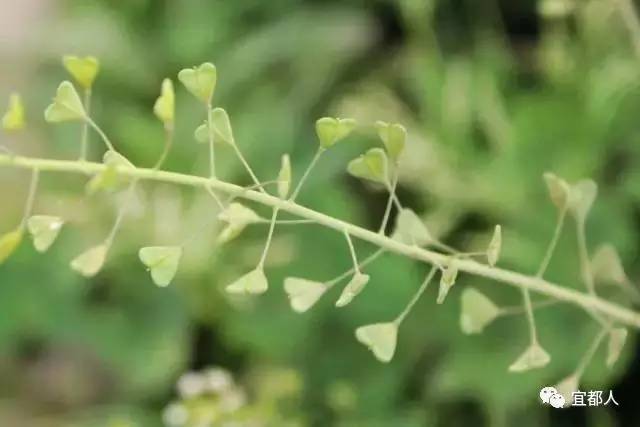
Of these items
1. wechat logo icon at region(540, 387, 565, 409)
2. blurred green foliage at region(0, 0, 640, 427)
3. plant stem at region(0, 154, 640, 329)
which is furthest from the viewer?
blurred green foliage at region(0, 0, 640, 427)

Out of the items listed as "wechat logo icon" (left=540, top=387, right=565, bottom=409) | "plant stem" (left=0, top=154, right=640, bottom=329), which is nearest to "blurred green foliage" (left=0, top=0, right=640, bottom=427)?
"wechat logo icon" (left=540, top=387, right=565, bottom=409)

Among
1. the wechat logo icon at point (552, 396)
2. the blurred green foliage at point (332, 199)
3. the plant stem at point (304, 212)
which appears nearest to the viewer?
the plant stem at point (304, 212)

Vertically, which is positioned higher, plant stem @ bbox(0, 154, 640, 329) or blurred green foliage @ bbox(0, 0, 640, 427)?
plant stem @ bbox(0, 154, 640, 329)

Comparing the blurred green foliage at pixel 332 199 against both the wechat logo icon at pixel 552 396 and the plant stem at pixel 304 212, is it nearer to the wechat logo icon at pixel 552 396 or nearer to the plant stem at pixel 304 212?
the wechat logo icon at pixel 552 396

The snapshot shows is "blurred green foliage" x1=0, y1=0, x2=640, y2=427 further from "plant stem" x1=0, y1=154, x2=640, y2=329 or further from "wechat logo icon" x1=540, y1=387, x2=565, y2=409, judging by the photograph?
"plant stem" x1=0, y1=154, x2=640, y2=329

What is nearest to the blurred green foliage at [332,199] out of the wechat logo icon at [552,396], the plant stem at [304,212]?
the wechat logo icon at [552,396]

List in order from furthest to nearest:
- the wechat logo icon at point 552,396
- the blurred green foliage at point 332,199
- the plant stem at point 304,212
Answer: the blurred green foliage at point 332,199 → the wechat logo icon at point 552,396 → the plant stem at point 304,212

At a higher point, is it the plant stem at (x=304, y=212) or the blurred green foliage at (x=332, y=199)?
the plant stem at (x=304, y=212)

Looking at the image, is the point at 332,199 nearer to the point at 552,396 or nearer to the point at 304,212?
the point at 552,396

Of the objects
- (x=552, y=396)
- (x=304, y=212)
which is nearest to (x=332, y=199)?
(x=552, y=396)
